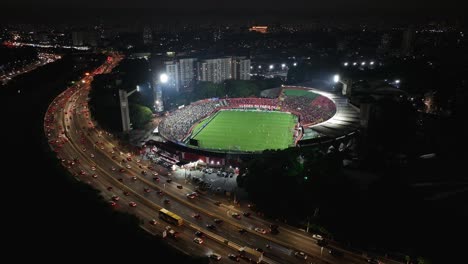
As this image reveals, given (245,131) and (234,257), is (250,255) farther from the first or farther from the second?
(245,131)

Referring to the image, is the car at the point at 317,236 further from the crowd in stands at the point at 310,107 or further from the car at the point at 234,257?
the crowd in stands at the point at 310,107

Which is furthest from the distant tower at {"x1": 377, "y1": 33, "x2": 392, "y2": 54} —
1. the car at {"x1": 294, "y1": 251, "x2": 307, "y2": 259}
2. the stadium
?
the car at {"x1": 294, "y1": 251, "x2": 307, "y2": 259}

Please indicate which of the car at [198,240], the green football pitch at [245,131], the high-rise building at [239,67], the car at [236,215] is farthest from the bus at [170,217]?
the high-rise building at [239,67]

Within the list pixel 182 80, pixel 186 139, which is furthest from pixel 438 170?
pixel 182 80

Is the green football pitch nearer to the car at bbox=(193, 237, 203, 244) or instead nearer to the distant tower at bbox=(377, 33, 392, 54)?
the car at bbox=(193, 237, 203, 244)

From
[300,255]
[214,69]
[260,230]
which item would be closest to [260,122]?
[260,230]
